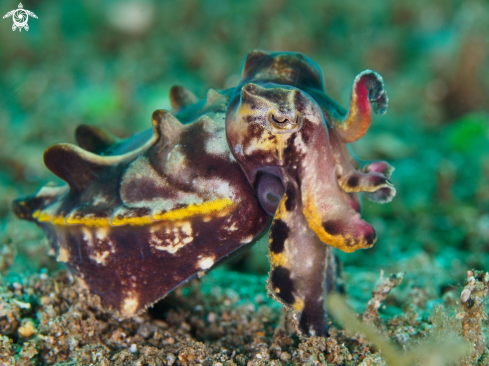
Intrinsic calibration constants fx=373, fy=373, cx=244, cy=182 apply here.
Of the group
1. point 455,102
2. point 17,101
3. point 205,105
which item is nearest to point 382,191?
point 205,105

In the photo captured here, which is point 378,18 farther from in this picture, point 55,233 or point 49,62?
point 55,233

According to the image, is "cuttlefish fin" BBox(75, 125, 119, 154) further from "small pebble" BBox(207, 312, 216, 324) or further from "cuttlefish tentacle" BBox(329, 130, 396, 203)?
"cuttlefish tentacle" BBox(329, 130, 396, 203)

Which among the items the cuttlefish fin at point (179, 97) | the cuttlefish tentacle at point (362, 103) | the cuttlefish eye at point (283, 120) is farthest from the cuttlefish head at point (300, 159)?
the cuttlefish fin at point (179, 97)

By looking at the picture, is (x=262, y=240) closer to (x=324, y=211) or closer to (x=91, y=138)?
(x=324, y=211)

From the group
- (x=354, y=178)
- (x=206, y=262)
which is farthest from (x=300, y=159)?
(x=206, y=262)

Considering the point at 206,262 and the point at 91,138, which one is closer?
the point at 206,262

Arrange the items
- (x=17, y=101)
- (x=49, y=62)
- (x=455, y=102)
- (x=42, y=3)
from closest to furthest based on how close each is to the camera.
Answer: (x=455, y=102) → (x=17, y=101) → (x=49, y=62) → (x=42, y=3)

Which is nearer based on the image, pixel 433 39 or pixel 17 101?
pixel 17 101
